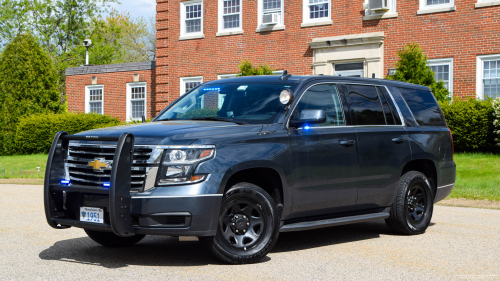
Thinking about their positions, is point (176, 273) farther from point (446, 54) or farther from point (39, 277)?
point (446, 54)

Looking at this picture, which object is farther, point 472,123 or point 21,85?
point 21,85

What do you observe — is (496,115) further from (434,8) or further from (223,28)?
(223,28)

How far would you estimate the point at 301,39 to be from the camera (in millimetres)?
24328

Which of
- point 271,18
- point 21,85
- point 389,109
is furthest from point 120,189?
point 21,85

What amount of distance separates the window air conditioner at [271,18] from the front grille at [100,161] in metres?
18.9

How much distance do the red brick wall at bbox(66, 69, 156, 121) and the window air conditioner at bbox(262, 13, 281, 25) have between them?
287 inches

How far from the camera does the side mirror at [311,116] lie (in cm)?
672

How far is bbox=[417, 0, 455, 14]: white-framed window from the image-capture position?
69.9ft

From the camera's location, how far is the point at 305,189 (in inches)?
272

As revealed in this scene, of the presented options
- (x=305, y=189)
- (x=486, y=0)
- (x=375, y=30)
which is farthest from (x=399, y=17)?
(x=305, y=189)

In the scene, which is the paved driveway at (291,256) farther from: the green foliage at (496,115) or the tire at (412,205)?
the green foliage at (496,115)

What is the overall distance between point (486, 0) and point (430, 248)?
15.7m

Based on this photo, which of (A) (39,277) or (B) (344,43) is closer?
(A) (39,277)

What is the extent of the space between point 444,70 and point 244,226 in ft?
56.3
